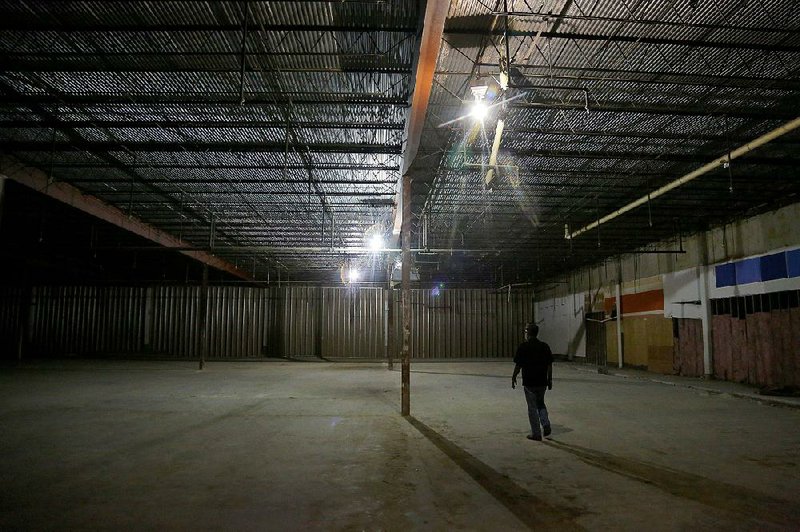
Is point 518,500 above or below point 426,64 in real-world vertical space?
below

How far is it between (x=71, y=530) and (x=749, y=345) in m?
17.5

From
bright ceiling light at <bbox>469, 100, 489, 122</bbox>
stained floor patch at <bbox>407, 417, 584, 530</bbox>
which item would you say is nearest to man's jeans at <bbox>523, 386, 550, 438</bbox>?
stained floor patch at <bbox>407, 417, 584, 530</bbox>

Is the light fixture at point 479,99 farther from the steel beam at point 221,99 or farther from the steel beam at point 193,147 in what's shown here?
the steel beam at point 193,147

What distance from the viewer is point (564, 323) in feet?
89.3

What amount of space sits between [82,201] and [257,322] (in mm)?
15256

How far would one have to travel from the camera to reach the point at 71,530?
3.94m

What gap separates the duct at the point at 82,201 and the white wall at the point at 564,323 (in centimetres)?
2067

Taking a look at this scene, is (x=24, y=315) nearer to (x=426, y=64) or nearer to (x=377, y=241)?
(x=377, y=241)

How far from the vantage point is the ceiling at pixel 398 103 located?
6.47 m

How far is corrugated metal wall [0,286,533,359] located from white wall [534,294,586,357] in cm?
190

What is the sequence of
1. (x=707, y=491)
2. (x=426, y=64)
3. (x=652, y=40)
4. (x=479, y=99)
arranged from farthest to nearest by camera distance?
1. (x=479, y=99)
2. (x=652, y=40)
3. (x=426, y=64)
4. (x=707, y=491)

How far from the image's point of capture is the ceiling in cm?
647

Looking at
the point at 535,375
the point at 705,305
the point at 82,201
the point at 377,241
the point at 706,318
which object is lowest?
the point at 535,375

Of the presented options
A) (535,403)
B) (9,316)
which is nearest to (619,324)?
(535,403)
